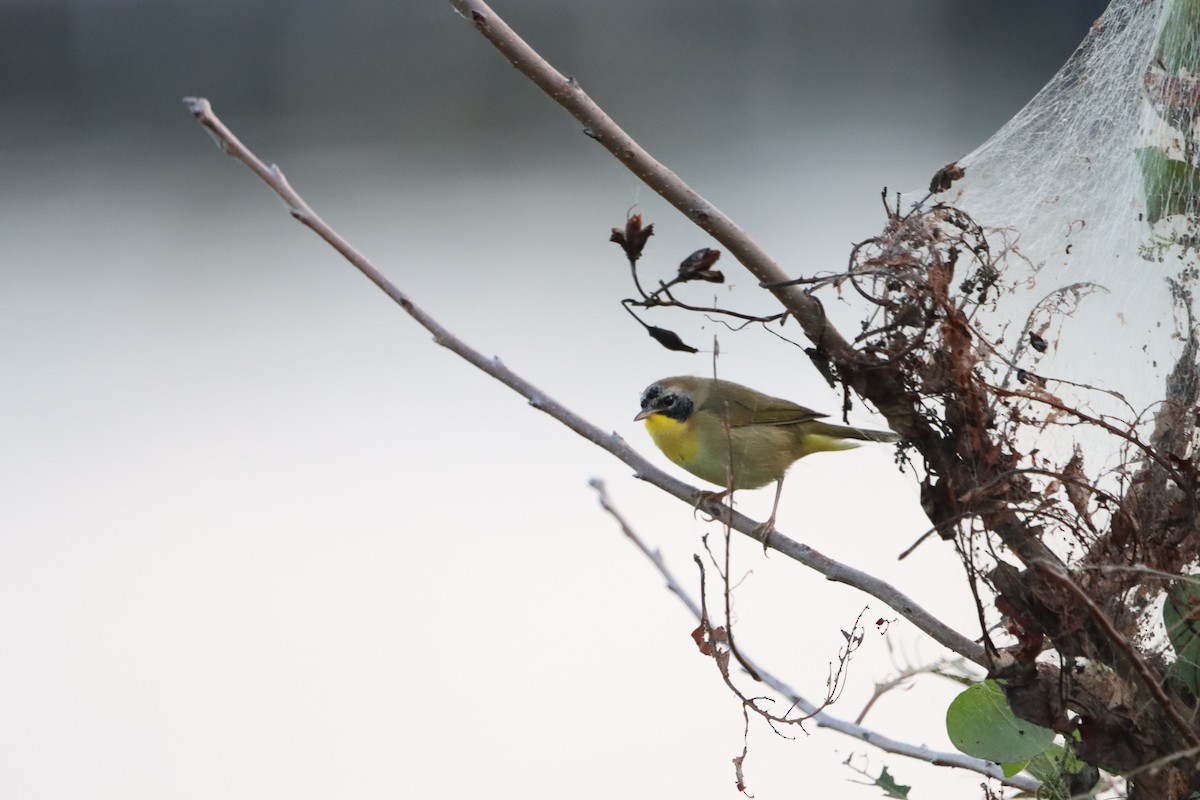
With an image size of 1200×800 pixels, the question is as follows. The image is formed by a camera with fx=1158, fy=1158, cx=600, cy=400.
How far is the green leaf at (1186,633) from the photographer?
68 centimetres

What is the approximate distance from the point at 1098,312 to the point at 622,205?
2.96 m

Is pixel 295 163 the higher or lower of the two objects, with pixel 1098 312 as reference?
higher

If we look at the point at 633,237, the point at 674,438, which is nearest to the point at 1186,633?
the point at 633,237

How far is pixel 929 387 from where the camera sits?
0.75 metres

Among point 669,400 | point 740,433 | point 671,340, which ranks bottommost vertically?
point 671,340

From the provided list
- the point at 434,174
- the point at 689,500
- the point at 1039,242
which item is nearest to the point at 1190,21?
the point at 1039,242

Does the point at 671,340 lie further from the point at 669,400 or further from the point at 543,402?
the point at 669,400

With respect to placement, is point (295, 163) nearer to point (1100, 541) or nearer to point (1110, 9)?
point (1110, 9)

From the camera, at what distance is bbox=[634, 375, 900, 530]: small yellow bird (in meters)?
1.72

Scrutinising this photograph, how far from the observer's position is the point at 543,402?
0.95m

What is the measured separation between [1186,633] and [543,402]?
1.63 feet

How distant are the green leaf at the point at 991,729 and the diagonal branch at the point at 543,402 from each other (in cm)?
4

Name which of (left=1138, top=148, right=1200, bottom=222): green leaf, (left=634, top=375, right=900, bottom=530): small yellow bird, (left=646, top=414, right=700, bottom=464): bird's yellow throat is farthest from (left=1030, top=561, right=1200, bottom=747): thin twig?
(left=646, top=414, right=700, bottom=464): bird's yellow throat

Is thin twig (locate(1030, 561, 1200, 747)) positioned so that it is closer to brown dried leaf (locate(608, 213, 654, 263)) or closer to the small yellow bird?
brown dried leaf (locate(608, 213, 654, 263))
